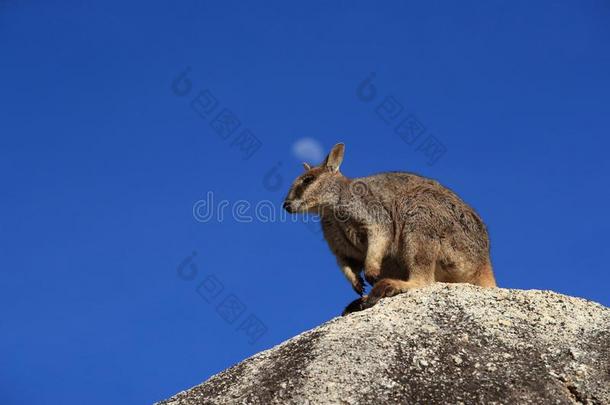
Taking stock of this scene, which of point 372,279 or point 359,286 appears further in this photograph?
point 359,286

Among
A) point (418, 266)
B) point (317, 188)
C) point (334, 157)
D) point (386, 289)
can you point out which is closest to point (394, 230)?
point (418, 266)

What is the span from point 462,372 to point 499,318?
1.59m

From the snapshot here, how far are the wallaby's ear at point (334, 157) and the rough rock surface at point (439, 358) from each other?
4.13 m

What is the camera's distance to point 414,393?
39.2 feet

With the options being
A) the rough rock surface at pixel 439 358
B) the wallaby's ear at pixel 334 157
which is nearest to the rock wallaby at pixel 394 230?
the wallaby's ear at pixel 334 157

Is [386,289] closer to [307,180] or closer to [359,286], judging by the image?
[359,286]

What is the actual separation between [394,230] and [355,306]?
171cm

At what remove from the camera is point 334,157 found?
17.7 metres

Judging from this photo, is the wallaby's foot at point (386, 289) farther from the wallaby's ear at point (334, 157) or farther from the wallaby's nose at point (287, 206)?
the wallaby's ear at point (334, 157)

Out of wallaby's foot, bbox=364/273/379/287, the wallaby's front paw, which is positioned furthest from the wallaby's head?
wallaby's foot, bbox=364/273/379/287

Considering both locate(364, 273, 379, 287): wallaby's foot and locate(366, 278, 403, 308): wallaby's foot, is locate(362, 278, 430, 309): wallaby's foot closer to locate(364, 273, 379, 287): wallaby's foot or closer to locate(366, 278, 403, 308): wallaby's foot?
locate(366, 278, 403, 308): wallaby's foot

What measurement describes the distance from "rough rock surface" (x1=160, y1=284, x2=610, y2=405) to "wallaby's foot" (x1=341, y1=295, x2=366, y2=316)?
0.66 meters

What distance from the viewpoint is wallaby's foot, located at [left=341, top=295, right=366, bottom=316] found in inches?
586

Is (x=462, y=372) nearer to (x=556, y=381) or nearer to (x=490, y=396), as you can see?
(x=490, y=396)
